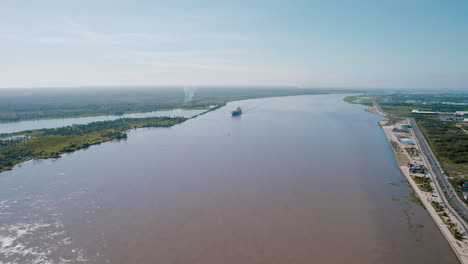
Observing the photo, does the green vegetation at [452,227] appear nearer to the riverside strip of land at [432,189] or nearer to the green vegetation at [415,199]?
the riverside strip of land at [432,189]

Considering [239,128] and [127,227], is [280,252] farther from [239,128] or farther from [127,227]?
[239,128]

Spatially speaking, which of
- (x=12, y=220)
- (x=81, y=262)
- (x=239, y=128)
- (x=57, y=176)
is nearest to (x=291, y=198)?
(x=81, y=262)

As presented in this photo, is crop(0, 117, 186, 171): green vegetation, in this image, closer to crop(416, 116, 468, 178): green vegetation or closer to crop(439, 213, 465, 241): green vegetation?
crop(439, 213, 465, 241): green vegetation

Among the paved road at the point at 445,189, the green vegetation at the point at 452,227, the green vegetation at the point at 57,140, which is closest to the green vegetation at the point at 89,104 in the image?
the green vegetation at the point at 57,140

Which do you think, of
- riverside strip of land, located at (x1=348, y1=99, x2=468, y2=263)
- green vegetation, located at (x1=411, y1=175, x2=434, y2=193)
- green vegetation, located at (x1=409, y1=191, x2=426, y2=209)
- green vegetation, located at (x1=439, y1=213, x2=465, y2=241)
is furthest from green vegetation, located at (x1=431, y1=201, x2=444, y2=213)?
green vegetation, located at (x1=411, y1=175, x2=434, y2=193)

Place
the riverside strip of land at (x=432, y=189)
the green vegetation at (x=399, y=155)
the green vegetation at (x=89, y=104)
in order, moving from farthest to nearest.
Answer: the green vegetation at (x=89, y=104), the green vegetation at (x=399, y=155), the riverside strip of land at (x=432, y=189)

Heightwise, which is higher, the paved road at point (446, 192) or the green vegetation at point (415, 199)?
the paved road at point (446, 192)
